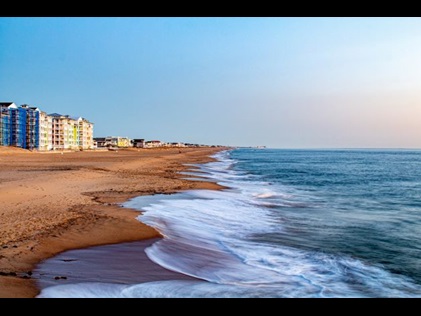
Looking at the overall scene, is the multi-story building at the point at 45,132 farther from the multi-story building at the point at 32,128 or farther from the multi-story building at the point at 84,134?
the multi-story building at the point at 84,134

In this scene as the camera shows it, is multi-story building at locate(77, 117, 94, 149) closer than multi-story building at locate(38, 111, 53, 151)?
No

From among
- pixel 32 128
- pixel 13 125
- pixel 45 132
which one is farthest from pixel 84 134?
pixel 13 125

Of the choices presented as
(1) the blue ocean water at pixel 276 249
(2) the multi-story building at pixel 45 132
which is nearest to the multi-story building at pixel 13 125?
(2) the multi-story building at pixel 45 132

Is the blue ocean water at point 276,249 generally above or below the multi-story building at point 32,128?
below

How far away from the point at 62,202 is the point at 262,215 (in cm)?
758

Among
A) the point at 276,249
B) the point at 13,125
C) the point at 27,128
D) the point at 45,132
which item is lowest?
the point at 276,249

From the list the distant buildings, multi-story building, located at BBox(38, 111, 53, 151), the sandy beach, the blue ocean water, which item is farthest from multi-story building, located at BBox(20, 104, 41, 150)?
the blue ocean water

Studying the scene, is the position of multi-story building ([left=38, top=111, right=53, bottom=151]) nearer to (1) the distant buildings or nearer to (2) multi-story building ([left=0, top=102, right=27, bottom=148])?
(1) the distant buildings

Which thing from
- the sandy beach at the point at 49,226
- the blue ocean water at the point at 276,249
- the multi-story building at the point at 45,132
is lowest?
the blue ocean water at the point at 276,249

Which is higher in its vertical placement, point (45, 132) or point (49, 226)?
point (45, 132)

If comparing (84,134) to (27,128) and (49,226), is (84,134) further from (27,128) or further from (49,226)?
(49,226)
